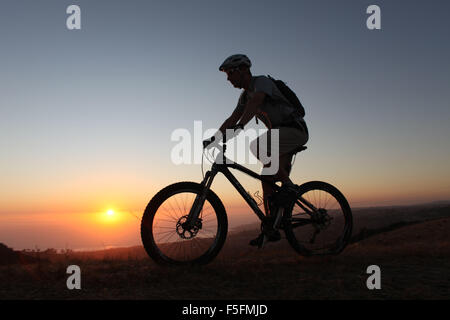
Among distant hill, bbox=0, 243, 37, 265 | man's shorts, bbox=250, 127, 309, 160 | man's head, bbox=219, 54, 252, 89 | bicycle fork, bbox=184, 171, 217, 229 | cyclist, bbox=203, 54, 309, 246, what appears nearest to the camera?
bicycle fork, bbox=184, 171, 217, 229

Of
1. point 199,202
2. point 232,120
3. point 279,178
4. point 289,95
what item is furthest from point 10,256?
point 289,95

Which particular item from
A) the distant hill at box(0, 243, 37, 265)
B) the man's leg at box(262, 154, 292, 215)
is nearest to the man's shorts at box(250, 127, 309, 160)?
the man's leg at box(262, 154, 292, 215)

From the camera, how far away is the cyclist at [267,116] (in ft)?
17.3

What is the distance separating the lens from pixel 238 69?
17.8 ft

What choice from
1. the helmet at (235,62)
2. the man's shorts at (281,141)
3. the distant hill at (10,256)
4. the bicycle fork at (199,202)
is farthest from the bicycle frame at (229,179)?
the distant hill at (10,256)

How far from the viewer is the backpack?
5.57 metres

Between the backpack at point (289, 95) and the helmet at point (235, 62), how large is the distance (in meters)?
0.44

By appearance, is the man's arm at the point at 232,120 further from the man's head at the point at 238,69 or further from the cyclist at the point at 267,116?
the man's head at the point at 238,69

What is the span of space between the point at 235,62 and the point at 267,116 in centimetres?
91

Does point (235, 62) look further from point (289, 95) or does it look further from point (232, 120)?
point (289, 95)

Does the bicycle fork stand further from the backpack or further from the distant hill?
the distant hill
